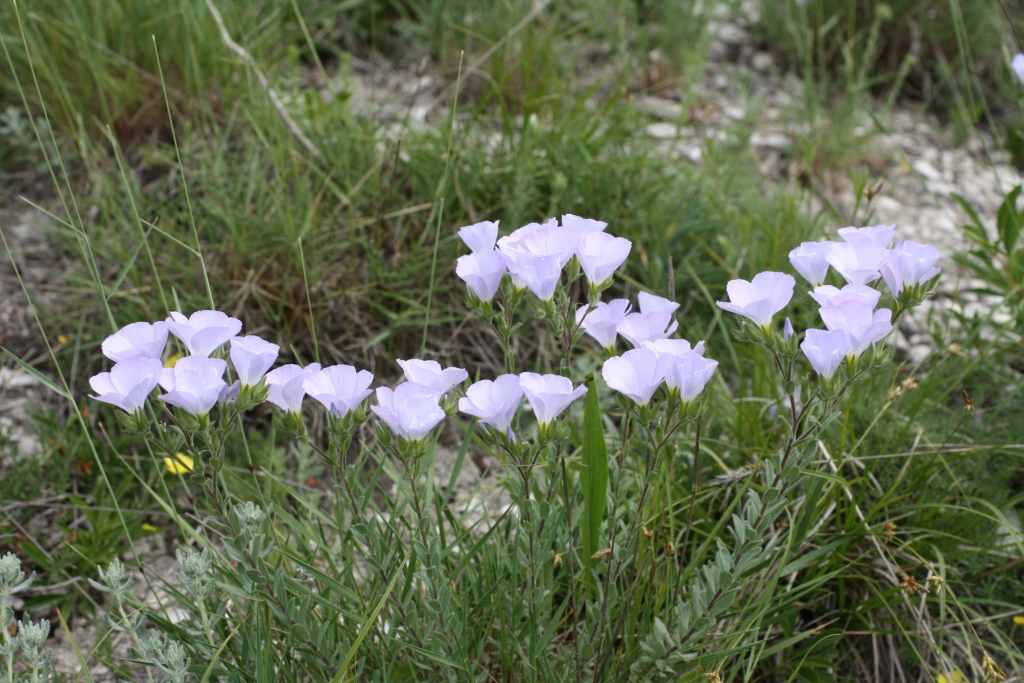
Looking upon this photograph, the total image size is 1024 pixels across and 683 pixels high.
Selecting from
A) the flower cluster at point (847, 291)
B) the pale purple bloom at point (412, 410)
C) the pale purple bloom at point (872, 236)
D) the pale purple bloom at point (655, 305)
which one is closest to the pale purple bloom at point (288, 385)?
the pale purple bloom at point (412, 410)

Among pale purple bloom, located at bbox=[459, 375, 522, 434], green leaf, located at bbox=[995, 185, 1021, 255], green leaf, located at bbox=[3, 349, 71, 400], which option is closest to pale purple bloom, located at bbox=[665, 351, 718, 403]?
pale purple bloom, located at bbox=[459, 375, 522, 434]

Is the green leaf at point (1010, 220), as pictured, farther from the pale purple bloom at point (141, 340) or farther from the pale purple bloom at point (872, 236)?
the pale purple bloom at point (141, 340)

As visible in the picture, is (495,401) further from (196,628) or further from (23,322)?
(23,322)

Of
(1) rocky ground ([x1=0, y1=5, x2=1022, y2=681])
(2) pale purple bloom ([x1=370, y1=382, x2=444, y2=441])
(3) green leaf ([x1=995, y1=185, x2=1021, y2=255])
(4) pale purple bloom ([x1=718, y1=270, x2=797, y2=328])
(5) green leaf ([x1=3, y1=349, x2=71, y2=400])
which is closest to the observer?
(2) pale purple bloom ([x1=370, y1=382, x2=444, y2=441])

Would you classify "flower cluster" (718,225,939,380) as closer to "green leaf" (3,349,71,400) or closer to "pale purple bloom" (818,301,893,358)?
"pale purple bloom" (818,301,893,358)

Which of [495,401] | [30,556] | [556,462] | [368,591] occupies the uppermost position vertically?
[495,401]

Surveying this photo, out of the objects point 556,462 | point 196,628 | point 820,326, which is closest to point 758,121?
point 820,326
